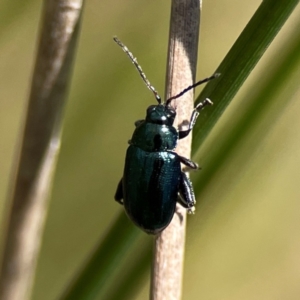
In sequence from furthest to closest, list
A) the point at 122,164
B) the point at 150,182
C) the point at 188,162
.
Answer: the point at 122,164 < the point at 150,182 < the point at 188,162

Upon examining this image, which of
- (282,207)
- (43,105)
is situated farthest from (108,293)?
(282,207)

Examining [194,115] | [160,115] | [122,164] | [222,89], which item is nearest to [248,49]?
[222,89]

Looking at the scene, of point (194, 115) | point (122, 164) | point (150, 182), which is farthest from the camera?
point (122, 164)

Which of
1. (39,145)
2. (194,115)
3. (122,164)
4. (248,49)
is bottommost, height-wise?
(122,164)

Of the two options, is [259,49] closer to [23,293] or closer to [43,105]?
[43,105]

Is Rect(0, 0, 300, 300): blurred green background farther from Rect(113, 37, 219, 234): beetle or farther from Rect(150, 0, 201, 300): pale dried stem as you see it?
Rect(150, 0, 201, 300): pale dried stem

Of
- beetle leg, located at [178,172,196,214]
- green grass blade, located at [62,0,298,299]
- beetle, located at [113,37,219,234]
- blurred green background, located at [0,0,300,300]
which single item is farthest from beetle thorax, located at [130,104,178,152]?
blurred green background, located at [0,0,300,300]

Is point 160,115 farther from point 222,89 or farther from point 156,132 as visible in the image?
point 222,89
